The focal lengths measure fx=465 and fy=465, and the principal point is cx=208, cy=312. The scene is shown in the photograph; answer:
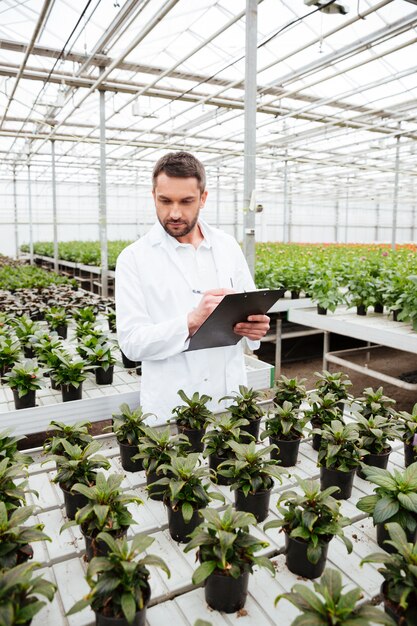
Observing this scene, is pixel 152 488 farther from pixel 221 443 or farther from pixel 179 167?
pixel 179 167

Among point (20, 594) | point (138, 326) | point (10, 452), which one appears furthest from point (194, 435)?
point (20, 594)

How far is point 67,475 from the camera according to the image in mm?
1531

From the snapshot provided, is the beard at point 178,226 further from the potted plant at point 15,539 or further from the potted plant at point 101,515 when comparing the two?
the potted plant at point 15,539

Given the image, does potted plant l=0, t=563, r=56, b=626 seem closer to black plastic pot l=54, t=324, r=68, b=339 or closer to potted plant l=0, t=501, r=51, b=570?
potted plant l=0, t=501, r=51, b=570

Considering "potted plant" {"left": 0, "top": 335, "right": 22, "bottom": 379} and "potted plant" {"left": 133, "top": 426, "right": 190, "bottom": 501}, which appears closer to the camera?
"potted plant" {"left": 133, "top": 426, "right": 190, "bottom": 501}

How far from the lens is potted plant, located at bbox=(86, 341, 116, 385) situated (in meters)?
3.59

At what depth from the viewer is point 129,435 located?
1846mm

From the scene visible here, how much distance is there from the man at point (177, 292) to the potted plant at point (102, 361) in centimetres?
144

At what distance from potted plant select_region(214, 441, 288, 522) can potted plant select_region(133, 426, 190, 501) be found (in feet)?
0.70

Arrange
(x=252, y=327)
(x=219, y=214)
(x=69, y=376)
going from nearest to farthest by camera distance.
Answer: (x=252, y=327) < (x=69, y=376) < (x=219, y=214)

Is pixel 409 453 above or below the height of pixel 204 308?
below

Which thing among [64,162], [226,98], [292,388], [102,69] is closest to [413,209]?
[64,162]

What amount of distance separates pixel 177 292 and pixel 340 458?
3.32 feet

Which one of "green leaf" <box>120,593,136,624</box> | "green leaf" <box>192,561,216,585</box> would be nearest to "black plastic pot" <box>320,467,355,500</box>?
"green leaf" <box>192,561,216,585</box>
